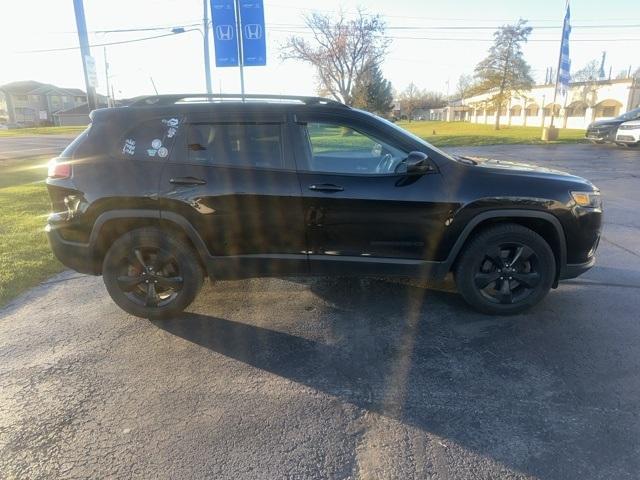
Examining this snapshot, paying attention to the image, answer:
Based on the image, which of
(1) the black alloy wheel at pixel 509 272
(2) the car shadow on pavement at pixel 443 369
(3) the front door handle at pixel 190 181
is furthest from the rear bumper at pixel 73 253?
(1) the black alloy wheel at pixel 509 272

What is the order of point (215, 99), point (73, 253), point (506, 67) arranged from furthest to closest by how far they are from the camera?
point (506, 67), point (215, 99), point (73, 253)

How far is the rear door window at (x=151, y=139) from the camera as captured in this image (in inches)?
142

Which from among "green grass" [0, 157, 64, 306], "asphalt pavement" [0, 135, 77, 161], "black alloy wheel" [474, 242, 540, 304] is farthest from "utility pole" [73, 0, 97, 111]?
"asphalt pavement" [0, 135, 77, 161]

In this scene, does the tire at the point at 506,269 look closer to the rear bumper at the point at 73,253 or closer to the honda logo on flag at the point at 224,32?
the rear bumper at the point at 73,253

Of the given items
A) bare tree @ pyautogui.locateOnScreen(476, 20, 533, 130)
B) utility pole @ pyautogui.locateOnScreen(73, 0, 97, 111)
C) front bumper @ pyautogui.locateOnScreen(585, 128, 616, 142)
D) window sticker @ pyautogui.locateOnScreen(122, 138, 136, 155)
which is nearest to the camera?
window sticker @ pyautogui.locateOnScreen(122, 138, 136, 155)

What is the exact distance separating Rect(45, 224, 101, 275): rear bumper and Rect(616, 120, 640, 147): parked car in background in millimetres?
23158

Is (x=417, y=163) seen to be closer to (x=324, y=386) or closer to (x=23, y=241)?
(x=324, y=386)

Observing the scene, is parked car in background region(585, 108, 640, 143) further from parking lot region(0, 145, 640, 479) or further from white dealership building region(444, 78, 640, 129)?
parking lot region(0, 145, 640, 479)

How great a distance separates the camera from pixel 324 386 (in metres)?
2.88

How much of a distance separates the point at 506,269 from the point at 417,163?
4.17ft

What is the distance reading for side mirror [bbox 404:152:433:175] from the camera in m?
3.39

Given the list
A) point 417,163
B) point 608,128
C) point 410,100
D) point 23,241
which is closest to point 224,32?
point 23,241

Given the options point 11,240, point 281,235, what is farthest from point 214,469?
point 11,240

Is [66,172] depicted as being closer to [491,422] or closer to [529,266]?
[491,422]
